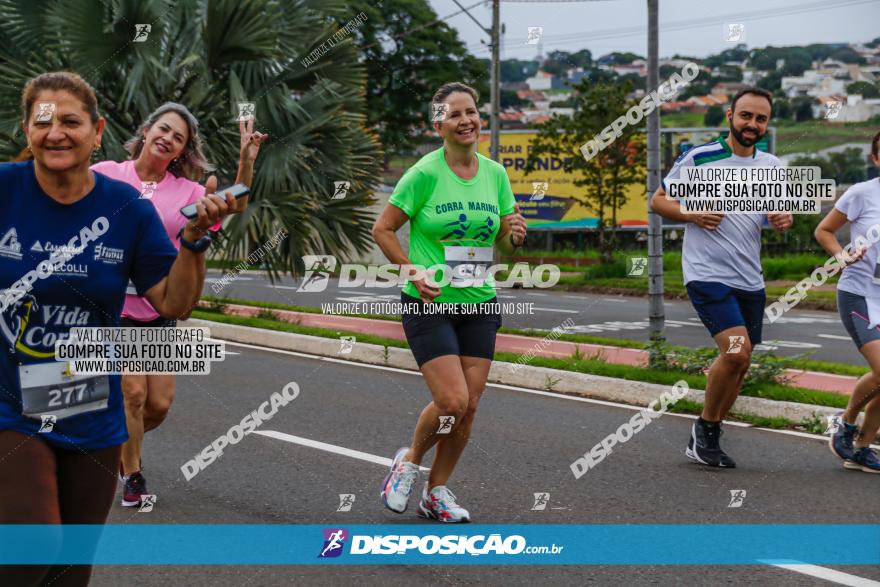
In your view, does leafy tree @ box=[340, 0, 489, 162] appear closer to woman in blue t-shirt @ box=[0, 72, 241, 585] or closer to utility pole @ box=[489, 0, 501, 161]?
utility pole @ box=[489, 0, 501, 161]

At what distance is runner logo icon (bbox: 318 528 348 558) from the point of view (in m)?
5.20

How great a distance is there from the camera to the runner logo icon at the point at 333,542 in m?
5.20

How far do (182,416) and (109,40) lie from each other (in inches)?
300

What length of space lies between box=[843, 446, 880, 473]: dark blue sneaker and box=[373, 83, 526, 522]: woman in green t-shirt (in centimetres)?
267

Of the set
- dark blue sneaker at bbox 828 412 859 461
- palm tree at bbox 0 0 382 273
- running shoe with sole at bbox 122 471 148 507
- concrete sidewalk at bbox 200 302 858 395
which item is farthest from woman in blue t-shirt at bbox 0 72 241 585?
palm tree at bbox 0 0 382 273

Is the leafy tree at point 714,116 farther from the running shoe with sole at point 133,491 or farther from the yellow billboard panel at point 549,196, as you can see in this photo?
the running shoe with sole at point 133,491

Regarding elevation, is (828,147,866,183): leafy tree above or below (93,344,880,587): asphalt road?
→ above

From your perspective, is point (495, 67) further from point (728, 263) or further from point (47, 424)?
point (47, 424)

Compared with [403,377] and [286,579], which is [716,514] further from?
[403,377]

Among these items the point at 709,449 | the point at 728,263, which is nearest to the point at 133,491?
the point at 709,449

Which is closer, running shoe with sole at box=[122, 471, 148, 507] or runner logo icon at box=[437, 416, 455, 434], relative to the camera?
runner logo icon at box=[437, 416, 455, 434]

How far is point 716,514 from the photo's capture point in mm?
5789

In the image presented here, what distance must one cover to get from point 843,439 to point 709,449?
0.84 meters

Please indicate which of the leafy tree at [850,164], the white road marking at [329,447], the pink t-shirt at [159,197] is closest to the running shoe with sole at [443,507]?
the white road marking at [329,447]
